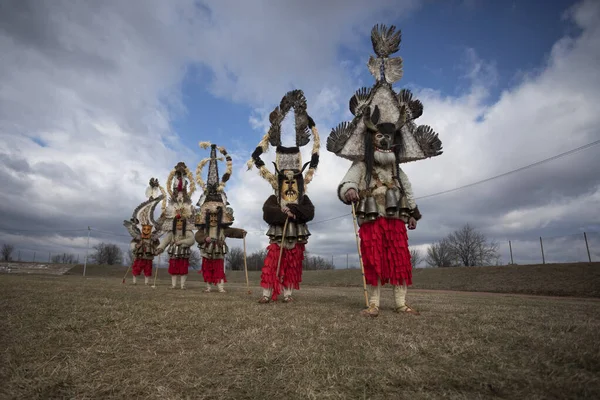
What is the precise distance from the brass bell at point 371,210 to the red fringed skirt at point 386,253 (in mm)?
111

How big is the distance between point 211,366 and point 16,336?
6.46 feet

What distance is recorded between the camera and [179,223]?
38.9 feet

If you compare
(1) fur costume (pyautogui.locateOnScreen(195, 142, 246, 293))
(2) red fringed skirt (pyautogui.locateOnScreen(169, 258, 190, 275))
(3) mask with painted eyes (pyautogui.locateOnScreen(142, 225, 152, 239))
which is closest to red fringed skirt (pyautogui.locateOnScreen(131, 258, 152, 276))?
(3) mask with painted eyes (pyautogui.locateOnScreen(142, 225, 152, 239))

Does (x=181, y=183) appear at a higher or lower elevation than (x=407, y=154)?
higher

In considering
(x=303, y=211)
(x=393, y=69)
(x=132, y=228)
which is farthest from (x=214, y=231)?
(x=393, y=69)

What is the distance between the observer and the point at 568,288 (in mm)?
15781

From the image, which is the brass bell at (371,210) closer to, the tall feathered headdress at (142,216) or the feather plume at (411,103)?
the feather plume at (411,103)

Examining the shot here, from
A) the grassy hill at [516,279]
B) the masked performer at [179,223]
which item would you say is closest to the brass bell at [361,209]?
the masked performer at [179,223]

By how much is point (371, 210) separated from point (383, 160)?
867 millimetres

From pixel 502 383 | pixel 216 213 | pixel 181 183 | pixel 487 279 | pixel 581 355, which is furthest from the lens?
pixel 487 279

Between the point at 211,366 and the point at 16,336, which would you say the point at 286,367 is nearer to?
the point at 211,366

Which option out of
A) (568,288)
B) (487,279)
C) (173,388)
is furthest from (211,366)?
(487,279)

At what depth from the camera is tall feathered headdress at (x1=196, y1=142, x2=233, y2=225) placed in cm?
1056

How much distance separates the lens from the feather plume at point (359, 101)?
17.7 ft
